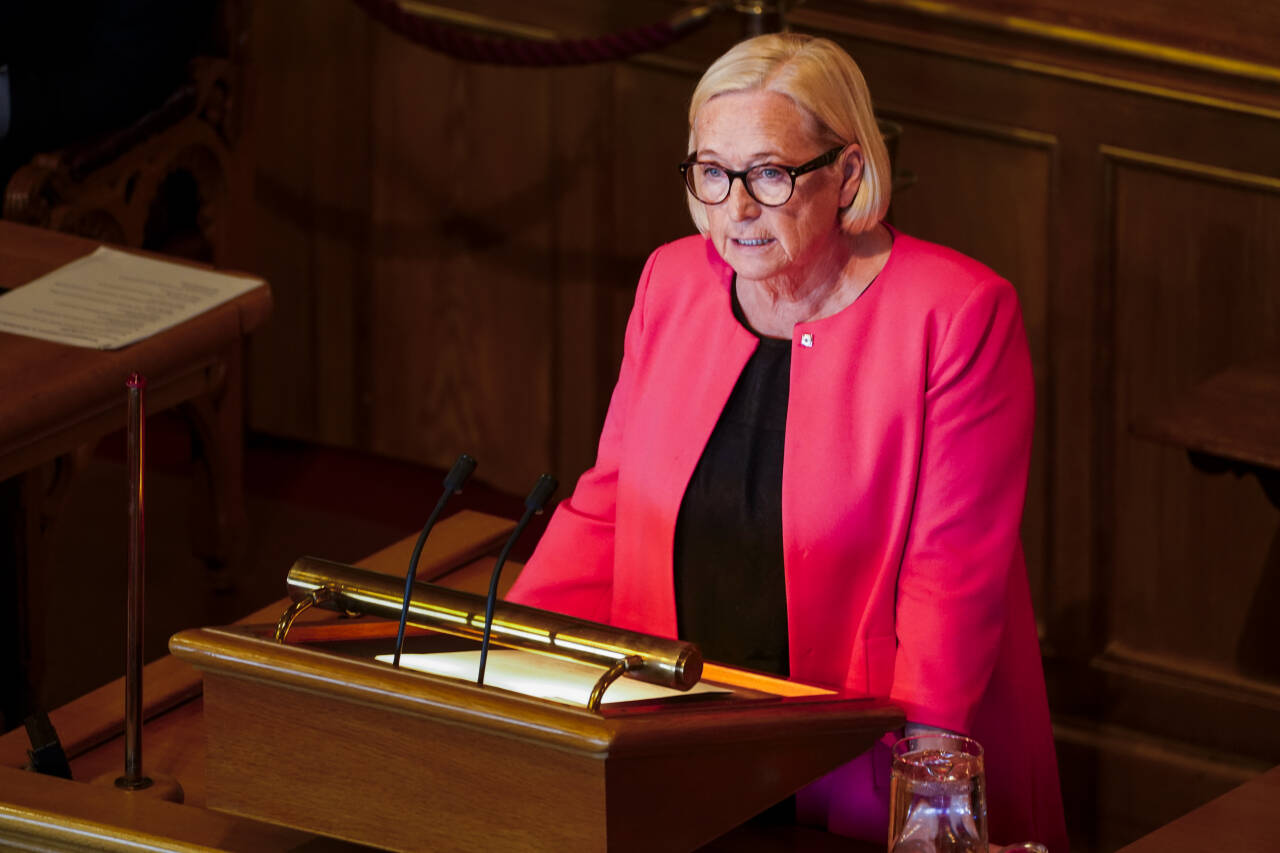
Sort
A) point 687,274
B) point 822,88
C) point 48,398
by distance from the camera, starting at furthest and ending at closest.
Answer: point 48,398
point 687,274
point 822,88

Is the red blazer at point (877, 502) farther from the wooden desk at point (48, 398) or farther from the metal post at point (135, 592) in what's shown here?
the wooden desk at point (48, 398)

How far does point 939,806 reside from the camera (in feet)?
5.43

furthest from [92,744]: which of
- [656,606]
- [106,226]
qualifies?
[106,226]

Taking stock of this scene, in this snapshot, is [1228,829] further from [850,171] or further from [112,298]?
[112,298]

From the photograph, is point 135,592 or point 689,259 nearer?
point 135,592

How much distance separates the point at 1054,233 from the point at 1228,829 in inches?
85.8

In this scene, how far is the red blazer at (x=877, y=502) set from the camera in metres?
2.06

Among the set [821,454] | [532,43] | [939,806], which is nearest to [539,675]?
[939,806]

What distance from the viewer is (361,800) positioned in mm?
1585

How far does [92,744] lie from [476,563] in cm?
69

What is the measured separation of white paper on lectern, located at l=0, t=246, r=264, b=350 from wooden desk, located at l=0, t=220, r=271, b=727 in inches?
1.1

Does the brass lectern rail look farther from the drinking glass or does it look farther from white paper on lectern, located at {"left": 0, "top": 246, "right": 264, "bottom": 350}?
white paper on lectern, located at {"left": 0, "top": 246, "right": 264, "bottom": 350}

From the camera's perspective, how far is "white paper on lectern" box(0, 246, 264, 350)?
3.05 metres

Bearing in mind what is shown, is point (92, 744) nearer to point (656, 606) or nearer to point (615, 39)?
point (656, 606)
